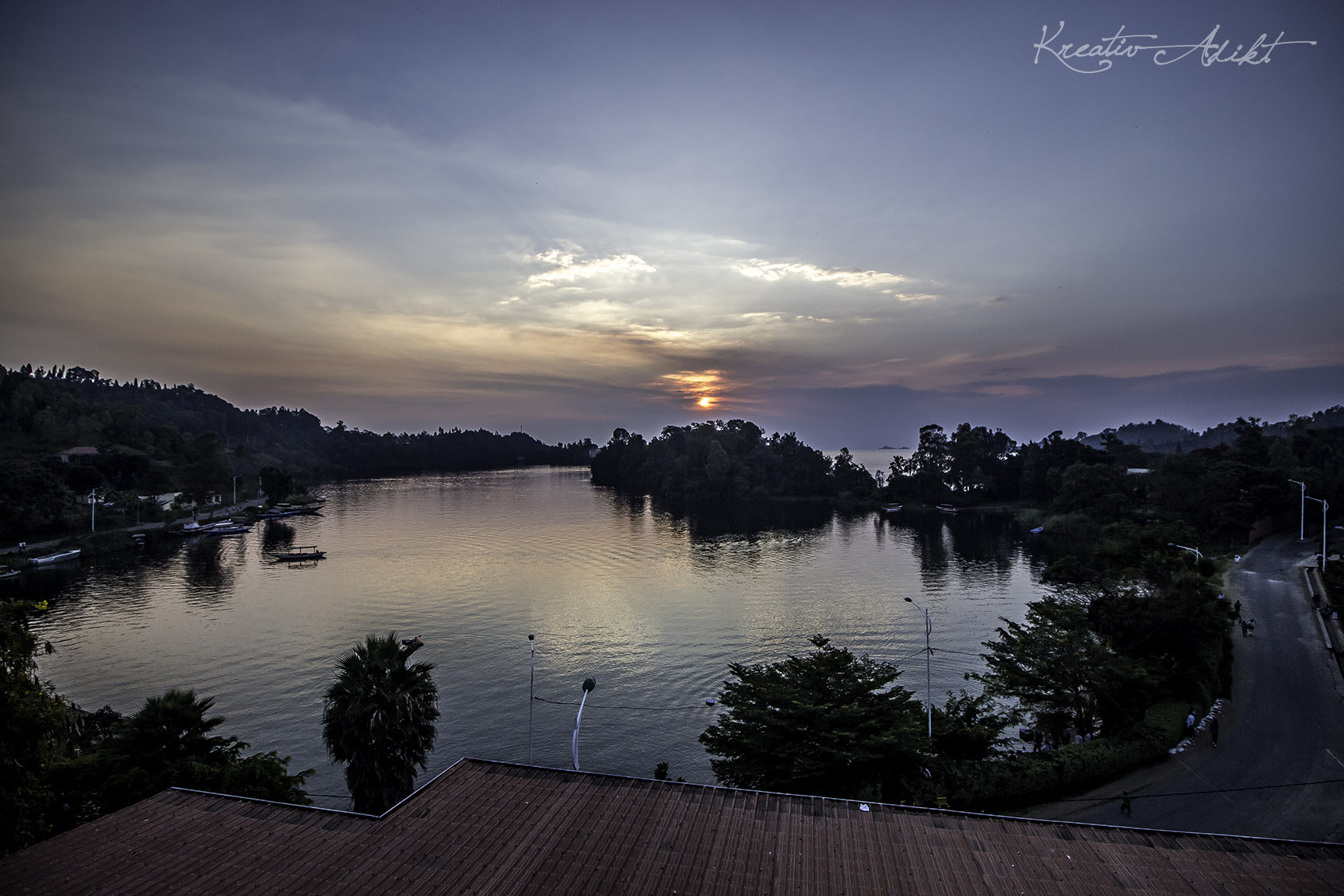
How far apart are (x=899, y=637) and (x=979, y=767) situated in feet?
68.7

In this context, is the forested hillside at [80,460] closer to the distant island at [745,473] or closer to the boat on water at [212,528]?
the boat on water at [212,528]

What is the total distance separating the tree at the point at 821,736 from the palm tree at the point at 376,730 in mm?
9464

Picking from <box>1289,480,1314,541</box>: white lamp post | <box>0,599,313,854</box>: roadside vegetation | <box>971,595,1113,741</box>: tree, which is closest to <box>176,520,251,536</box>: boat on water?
<box>0,599,313,854</box>: roadside vegetation

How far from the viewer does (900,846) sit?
12961 mm

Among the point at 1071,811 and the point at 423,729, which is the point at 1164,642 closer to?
the point at 1071,811

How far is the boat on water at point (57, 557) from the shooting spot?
215ft

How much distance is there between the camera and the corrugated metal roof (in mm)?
11977

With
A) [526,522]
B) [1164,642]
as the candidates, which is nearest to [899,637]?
[1164,642]

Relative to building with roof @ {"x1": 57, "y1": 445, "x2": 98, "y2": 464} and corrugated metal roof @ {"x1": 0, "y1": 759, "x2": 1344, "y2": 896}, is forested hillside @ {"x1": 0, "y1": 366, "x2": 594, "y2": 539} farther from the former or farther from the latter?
corrugated metal roof @ {"x1": 0, "y1": 759, "x2": 1344, "y2": 896}

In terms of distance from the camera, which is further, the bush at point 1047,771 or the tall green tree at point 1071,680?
the tall green tree at point 1071,680

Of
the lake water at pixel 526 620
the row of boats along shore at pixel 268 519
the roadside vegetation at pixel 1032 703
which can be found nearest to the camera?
the roadside vegetation at pixel 1032 703

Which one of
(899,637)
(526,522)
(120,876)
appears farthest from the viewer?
(526,522)

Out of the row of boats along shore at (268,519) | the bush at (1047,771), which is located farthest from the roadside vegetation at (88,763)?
the row of boats along shore at (268,519)

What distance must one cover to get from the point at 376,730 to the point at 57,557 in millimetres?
76221
